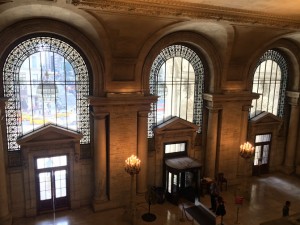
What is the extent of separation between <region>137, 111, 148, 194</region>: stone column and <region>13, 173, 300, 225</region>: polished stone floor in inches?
25.6

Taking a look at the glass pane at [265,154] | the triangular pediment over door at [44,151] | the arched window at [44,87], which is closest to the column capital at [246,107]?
A: the glass pane at [265,154]

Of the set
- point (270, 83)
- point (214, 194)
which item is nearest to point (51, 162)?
point (214, 194)

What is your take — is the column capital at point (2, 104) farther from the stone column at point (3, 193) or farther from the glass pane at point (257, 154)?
the glass pane at point (257, 154)

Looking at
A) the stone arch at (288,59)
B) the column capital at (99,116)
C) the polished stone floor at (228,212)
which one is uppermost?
the stone arch at (288,59)

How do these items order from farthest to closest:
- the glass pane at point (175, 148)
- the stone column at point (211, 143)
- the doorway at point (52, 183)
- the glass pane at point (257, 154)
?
the glass pane at point (257, 154)
the stone column at point (211, 143)
the glass pane at point (175, 148)
the doorway at point (52, 183)

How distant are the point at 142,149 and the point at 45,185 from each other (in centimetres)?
428

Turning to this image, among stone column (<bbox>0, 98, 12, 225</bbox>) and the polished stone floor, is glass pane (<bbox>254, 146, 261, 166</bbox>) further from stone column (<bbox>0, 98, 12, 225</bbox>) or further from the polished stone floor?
stone column (<bbox>0, 98, 12, 225</bbox>)

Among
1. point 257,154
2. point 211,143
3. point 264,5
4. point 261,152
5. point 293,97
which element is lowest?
point 257,154

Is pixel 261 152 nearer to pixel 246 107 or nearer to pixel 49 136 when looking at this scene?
pixel 246 107

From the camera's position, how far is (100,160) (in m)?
12.4

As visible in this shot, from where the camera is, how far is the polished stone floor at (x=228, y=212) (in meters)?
12.0

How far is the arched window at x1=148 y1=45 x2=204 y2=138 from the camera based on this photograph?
1358 cm

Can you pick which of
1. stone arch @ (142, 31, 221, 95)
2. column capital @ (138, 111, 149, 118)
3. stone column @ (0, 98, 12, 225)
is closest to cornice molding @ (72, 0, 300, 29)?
stone arch @ (142, 31, 221, 95)

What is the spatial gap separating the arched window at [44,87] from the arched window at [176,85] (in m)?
3.20
